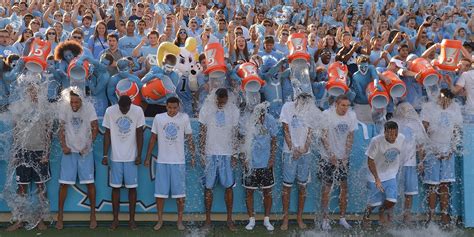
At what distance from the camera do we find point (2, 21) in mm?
9914

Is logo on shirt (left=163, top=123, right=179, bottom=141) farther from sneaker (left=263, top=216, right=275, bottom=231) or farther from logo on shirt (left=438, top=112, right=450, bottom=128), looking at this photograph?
logo on shirt (left=438, top=112, right=450, bottom=128)

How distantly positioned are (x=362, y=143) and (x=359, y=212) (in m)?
0.82

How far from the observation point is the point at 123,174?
6.09 m

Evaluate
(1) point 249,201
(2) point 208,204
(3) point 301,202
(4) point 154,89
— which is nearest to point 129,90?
(4) point 154,89

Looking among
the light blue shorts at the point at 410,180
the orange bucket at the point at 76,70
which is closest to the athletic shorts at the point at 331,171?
the light blue shorts at the point at 410,180

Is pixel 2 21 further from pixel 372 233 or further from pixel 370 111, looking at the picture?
pixel 372 233

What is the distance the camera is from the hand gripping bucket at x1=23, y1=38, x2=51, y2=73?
6.00 meters

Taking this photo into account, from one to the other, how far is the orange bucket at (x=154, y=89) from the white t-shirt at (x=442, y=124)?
3.12m

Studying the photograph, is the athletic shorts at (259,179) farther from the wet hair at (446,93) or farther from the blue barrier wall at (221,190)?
the wet hair at (446,93)

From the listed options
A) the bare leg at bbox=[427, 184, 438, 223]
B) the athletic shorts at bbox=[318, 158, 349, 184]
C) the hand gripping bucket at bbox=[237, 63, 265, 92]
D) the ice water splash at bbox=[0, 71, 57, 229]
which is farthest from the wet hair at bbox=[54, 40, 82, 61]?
the bare leg at bbox=[427, 184, 438, 223]

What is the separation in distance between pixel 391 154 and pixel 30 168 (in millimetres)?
3975

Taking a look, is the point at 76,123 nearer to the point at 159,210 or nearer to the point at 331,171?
the point at 159,210

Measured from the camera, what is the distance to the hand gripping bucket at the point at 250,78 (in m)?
6.09

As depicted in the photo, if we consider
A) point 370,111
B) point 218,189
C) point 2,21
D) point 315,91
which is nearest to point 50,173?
point 218,189
